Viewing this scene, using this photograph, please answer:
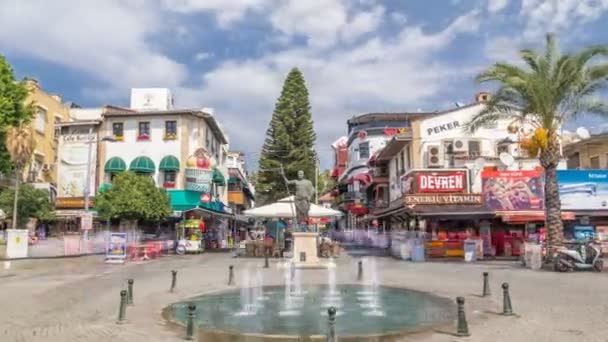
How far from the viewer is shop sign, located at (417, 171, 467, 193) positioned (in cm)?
3172

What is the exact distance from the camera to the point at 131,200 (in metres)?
33.8

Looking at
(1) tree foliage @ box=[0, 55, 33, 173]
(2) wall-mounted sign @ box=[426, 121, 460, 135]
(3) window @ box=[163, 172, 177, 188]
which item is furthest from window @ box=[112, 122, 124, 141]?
(2) wall-mounted sign @ box=[426, 121, 460, 135]

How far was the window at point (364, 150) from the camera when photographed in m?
59.2

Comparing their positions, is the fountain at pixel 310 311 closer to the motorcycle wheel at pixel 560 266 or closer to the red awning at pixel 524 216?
the motorcycle wheel at pixel 560 266

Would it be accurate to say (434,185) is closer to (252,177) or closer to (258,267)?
(258,267)

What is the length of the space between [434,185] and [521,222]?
5236mm

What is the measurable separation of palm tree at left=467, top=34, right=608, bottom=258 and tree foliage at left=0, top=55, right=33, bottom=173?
23.2 meters

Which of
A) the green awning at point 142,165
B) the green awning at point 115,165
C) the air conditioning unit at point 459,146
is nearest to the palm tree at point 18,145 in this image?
Answer: the green awning at point 142,165

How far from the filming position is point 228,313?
1154 cm

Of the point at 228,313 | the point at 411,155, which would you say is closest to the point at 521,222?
the point at 411,155

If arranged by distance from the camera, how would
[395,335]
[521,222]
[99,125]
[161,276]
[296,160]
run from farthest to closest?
[296,160] < [99,125] < [521,222] < [161,276] < [395,335]

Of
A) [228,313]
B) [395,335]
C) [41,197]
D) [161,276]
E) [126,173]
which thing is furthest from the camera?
[41,197]

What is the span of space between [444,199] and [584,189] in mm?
7691

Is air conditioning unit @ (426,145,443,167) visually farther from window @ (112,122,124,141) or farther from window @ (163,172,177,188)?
window @ (112,122,124,141)
